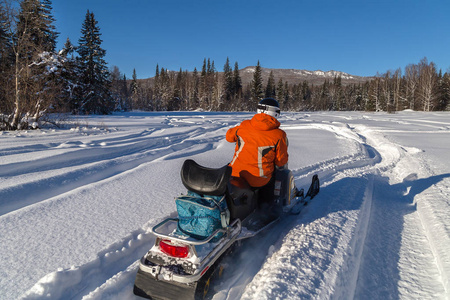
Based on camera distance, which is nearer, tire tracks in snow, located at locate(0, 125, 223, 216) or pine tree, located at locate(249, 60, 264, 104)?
tire tracks in snow, located at locate(0, 125, 223, 216)

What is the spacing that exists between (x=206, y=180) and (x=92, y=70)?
30841 millimetres

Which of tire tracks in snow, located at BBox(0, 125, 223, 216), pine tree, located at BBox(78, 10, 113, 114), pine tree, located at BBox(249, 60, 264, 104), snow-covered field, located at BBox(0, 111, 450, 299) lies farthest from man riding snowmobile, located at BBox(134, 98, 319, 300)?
pine tree, located at BBox(249, 60, 264, 104)

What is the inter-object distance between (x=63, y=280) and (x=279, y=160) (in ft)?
8.36

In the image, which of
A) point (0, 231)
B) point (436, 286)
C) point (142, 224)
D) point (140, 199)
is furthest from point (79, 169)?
point (436, 286)

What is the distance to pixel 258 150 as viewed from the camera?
3322 mm

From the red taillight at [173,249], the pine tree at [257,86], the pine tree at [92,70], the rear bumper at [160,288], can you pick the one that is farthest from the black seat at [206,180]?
the pine tree at [257,86]

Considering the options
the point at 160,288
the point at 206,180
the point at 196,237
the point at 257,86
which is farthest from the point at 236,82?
the point at 160,288

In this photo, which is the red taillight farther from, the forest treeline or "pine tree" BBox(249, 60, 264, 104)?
"pine tree" BBox(249, 60, 264, 104)

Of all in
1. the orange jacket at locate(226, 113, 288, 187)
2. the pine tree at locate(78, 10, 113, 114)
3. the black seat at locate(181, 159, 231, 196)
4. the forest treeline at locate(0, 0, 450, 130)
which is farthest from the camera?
the pine tree at locate(78, 10, 113, 114)

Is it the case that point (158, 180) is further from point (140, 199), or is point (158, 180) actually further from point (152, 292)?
point (152, 292)

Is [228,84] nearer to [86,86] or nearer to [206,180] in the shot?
[86,86]

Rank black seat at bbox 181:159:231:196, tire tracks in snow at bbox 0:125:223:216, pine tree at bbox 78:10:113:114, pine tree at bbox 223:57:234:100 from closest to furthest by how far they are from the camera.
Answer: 1. black seat at bbox 181:159:231:196
2. tire tracks in snow at bbox 0:125:223:216
3. pine tree at bbox 78:10:113:114
4. pine tree at bbox 223:57:234:100

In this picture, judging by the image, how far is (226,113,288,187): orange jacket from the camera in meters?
3.34

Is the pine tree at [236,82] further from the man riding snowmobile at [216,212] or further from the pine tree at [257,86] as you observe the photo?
the man riding snowmobile at [216,212]
